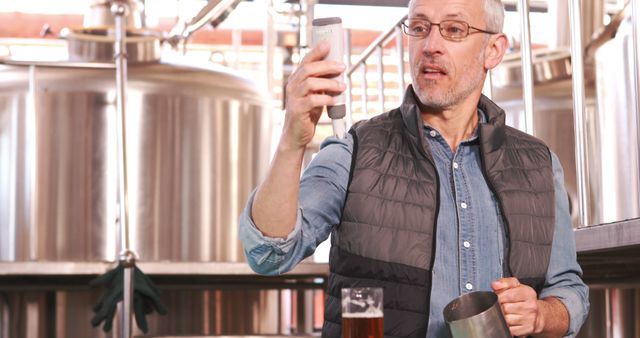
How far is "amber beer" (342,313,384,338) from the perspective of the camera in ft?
4.86

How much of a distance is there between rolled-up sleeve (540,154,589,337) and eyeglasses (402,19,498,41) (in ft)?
1.03

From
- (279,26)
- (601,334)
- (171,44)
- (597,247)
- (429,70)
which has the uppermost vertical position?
(279,26)

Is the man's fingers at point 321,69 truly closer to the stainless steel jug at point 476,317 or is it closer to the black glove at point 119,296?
the stainless steel jug at point 476,317

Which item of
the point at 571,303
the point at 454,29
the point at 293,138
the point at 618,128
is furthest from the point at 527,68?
the point at 293,138

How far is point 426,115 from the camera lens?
214 centimetres

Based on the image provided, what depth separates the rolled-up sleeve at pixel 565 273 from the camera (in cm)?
205

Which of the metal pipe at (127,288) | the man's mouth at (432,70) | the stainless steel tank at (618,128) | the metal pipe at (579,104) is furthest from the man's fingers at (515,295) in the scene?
the metal pipe at (127,288)

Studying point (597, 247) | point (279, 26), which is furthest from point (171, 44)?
point (279, 26)

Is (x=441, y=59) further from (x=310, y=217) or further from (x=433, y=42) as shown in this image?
(x=310, y=217)

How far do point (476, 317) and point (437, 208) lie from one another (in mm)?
403

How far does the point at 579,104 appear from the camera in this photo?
2.85 meters

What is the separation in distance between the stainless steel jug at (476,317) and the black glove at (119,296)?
7.37 feet

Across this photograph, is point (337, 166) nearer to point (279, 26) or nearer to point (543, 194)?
point (543, 194)

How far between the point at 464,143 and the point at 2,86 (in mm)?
2820
